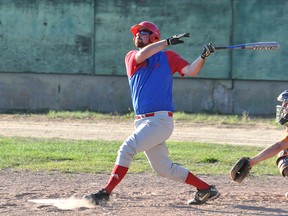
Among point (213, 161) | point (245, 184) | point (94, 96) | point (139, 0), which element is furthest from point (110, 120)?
point (245, 184)

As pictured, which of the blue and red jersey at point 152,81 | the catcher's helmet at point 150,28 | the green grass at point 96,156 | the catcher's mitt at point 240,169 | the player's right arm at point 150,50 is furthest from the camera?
the green grass at point 96,156

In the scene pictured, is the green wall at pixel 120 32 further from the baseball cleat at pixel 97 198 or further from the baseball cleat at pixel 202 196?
the baseball cleat at pixel 97 198

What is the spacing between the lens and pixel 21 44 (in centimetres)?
2261

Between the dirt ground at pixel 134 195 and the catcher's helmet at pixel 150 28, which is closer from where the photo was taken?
the dirt ground at pixel 134 195

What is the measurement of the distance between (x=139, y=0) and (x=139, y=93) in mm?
14061

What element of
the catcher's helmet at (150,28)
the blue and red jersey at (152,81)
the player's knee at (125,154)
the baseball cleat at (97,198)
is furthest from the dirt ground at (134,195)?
the catcher's helmet at (150,28)

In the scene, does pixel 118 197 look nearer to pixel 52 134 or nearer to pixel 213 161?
pixel 213 161

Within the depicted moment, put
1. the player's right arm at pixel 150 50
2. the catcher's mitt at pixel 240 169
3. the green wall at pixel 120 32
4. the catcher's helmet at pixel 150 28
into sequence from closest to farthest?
the player's right arm at pixel 150 50, the catcher's helmet at pixel 150 28, the catcher's mitt at pixel 240 169, the green wall at pixel 120 32

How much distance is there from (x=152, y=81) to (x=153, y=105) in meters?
0.24

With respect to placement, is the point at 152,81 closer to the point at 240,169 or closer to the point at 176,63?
the point at 176,63

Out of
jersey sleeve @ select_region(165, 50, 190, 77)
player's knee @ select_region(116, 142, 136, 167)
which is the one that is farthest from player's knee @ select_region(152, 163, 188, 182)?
jersey sleeve @ select_region(165, 50, 190, 77)

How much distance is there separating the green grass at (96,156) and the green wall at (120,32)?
278 inches

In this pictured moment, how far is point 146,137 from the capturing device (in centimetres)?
798

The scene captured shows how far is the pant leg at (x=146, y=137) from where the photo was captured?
7.99 m
